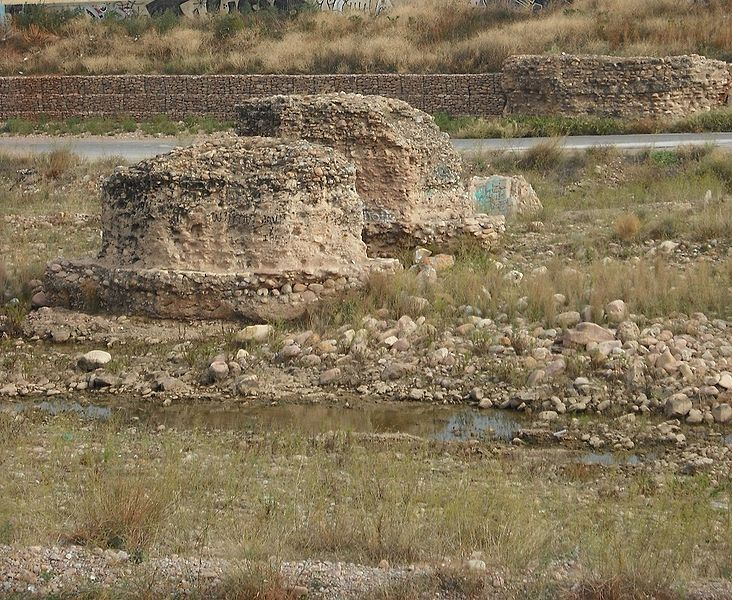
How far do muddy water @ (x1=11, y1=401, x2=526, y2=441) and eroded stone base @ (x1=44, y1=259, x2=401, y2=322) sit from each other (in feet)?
7.02

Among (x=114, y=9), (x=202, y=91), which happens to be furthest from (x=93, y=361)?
(x=114, y=9)

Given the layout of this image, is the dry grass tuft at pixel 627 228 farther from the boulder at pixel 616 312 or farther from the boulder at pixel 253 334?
the boulder at pixel 253 334

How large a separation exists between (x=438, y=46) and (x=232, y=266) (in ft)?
66.7

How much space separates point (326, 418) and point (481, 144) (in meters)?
13.8

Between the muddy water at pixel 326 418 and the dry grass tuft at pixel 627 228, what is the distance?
638 cm

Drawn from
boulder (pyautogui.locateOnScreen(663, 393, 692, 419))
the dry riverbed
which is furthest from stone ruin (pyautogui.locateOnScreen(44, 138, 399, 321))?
boulder (pyautogui.locateOnScreen(663, 393, 692, 419))

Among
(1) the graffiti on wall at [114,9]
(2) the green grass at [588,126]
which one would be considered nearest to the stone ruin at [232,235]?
(2) the green grass at [588,126]

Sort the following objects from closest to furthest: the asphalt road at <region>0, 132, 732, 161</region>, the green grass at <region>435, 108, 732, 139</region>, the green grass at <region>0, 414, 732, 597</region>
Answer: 1. the green grass at <region>0, 414, 732, 597</region>
2. the asphalt road at <region>0, 132, 732, 161</region>
3. the green grass at <region>435, 108, 732, 139</region>

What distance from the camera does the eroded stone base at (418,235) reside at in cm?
1438

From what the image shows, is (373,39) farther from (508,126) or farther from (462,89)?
(508,126)

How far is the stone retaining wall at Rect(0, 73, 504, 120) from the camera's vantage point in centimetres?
2806

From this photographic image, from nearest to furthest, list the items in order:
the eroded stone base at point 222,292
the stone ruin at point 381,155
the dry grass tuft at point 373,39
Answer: the eroded stone base at point 222,292, the stone ruin at point 381,155, the dry grass tuft at point 373,39

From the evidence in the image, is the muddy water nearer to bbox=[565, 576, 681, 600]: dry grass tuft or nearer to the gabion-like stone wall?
bbox=[565, 576, 681, 600]: dry grass tuft

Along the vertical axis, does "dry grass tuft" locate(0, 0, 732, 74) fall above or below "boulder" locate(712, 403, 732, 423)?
above
